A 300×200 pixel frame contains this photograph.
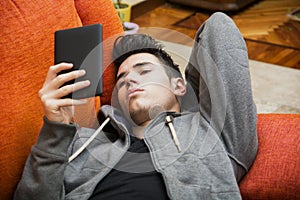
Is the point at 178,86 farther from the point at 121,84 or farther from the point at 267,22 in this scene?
the point at 267,22

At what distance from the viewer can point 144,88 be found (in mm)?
1124

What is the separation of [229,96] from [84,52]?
36 cm

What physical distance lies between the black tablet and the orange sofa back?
0.10 m

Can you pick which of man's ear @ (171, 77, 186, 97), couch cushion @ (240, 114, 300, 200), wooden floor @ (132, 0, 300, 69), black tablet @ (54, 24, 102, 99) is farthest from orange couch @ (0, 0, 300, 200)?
wooden floor @ (132, 0, 300, 69)

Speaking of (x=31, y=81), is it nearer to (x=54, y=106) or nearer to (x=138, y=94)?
(x=54, y=106)

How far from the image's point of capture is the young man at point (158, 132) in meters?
0.99

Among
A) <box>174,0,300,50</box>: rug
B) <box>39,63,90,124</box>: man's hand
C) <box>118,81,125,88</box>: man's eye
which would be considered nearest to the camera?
<box>39,63,90,124</box>: man's hand

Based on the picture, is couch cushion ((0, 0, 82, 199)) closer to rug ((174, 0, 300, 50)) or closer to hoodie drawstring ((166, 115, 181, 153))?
hoodie drawstring ((166, 115, 181, 153))

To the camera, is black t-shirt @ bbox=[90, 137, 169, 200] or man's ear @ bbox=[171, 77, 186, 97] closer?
black t-shirt @ bbox=[90, 137, 169, 200]

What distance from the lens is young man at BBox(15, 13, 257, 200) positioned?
39.1 inches

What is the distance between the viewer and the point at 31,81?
1.06 metres

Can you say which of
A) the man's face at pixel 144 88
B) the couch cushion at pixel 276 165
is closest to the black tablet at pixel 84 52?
the man's face at pixel 144 88

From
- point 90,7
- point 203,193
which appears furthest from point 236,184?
point 90,7

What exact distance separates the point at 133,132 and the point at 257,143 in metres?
0.30
